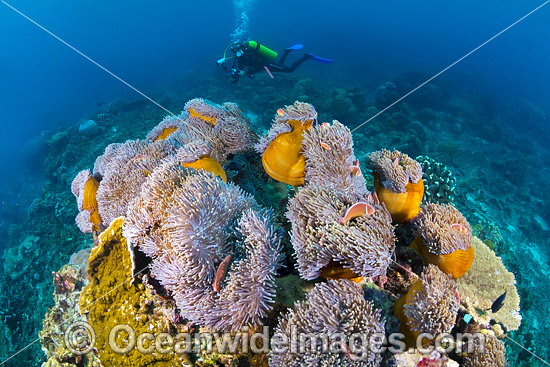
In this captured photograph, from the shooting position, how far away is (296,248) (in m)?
2.22

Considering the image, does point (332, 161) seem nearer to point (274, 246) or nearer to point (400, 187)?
point (400, 187)

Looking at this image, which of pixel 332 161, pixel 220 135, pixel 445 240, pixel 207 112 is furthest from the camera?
pixel 207 112

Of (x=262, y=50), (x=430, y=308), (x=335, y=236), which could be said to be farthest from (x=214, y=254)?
(x=262, y=50)

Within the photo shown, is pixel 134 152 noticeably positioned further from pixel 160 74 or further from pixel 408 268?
pixel 160 74

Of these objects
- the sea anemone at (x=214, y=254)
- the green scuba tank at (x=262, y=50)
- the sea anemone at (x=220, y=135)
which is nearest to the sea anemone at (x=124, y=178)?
the sea anemone at (x=220, y=135)

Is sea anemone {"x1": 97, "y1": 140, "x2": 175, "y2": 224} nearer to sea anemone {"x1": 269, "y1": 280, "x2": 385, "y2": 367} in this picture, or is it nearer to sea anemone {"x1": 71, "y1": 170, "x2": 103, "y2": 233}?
sea anemone {"x1": 71, "y1": 170, "x2": 103, "y2": 233}

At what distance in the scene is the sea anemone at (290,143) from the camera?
2963 millimetres

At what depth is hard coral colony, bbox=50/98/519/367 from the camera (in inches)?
78.4

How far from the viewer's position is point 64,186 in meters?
10.6

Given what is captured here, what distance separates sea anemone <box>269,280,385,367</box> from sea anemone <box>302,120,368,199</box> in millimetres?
920

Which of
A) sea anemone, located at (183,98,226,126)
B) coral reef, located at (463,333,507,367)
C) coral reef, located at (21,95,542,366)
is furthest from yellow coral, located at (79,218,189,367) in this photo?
coral reef, located at (463,333,507,367)

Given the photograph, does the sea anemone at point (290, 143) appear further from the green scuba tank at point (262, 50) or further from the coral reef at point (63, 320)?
the green scuba tank at point (262, 50)

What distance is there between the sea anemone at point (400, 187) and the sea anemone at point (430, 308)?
29.4 inches

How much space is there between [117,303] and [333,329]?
7.12 feet
